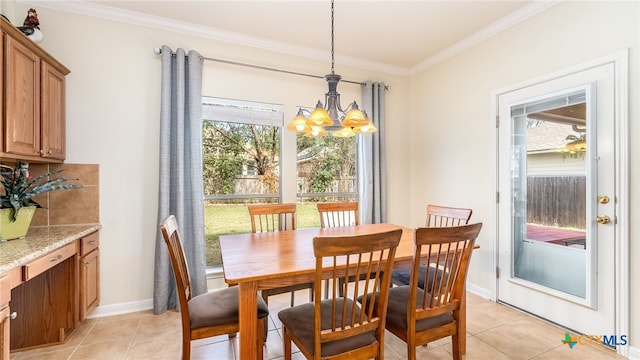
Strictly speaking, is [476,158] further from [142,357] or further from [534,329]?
[142,357]

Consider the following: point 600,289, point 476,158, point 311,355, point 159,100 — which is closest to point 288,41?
point 159,100

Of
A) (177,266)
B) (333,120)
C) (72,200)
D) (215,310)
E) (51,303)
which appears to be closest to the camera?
(177,266)

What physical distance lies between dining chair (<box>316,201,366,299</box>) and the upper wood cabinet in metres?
2.30

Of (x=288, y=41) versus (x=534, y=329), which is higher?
(x=288, y=41)

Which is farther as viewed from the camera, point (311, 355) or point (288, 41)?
point (288, 41)

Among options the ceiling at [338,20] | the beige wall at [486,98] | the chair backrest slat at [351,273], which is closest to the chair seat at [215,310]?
the chair backrest slat at [351,273]

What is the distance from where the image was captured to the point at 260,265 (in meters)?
1.62

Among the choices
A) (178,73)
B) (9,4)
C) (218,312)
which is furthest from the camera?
(178,73)

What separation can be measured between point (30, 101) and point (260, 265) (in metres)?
2.11

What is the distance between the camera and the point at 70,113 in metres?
2.60

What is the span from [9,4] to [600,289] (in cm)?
523

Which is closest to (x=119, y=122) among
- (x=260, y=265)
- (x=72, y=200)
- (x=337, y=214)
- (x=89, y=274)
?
(x=72, y=200)

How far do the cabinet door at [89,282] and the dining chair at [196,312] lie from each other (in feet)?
3.84

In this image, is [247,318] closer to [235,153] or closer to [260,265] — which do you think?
[260,265]
